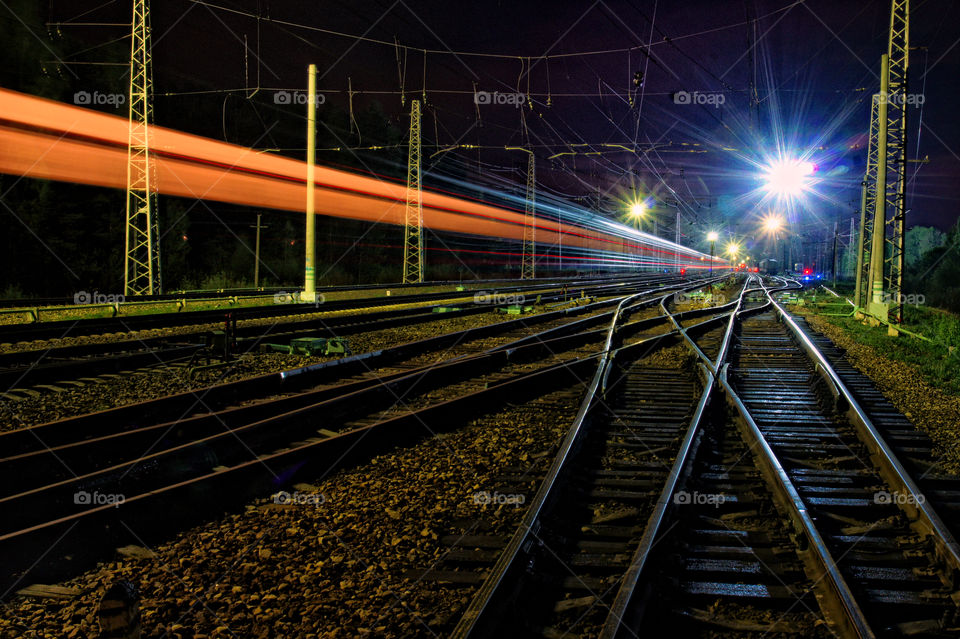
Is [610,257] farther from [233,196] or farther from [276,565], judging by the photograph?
[276,565]

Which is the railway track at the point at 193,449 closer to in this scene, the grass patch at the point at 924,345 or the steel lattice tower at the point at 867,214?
the grass patch at the point at 924,345

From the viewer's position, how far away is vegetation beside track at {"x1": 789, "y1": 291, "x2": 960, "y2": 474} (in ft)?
22.4

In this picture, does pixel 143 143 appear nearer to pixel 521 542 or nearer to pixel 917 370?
pixel 521 542

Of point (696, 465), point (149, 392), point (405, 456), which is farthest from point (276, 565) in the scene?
point (149, 392)

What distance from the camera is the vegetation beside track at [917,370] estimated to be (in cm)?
683

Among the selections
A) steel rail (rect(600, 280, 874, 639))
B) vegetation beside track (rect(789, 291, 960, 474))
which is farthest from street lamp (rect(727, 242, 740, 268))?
steel rail (rect(600, 280, 874, 639))

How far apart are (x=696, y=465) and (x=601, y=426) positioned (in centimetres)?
137

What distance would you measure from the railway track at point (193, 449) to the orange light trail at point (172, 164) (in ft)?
35.7

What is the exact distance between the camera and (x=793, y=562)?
3736mm

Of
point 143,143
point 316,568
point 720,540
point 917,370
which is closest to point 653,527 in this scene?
point 720,540

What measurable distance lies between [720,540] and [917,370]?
8.91 meters

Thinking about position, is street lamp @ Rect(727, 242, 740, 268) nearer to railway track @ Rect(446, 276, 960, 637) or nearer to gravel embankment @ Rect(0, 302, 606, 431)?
gravel embankment @ Rect(0, 302, 606, 431)

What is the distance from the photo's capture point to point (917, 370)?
10508mm

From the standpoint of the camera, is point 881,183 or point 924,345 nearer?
point 924,345
